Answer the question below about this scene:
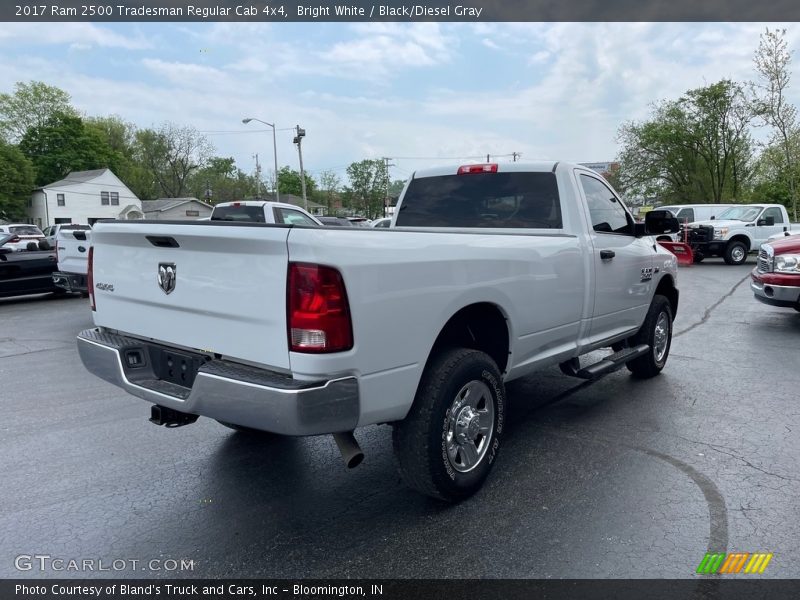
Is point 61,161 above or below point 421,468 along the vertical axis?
above

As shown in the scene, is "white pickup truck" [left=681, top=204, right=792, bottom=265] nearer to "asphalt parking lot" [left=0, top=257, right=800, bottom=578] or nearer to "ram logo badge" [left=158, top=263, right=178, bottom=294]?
"asphalt parking lot" [left=0, top=257, right=800, bottom=578]

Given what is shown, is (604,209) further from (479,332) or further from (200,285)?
(200,285)

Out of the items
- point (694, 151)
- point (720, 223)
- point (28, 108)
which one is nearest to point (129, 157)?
point (28, 108)

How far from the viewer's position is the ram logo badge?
310 cm

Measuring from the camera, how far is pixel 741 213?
68.0 ft

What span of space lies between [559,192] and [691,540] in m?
2.68

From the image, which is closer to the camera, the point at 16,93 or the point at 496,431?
the point at 496,431

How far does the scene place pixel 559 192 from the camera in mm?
4668

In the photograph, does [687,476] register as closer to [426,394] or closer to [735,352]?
[426,394]

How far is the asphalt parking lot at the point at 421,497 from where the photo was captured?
288 cm

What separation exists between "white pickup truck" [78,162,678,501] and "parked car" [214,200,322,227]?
7.23 metres

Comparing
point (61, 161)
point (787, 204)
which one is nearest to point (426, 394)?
point (787, 204)

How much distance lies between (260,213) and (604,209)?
7.36 metres

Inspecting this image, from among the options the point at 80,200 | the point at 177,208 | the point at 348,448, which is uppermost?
the point at 80,200
